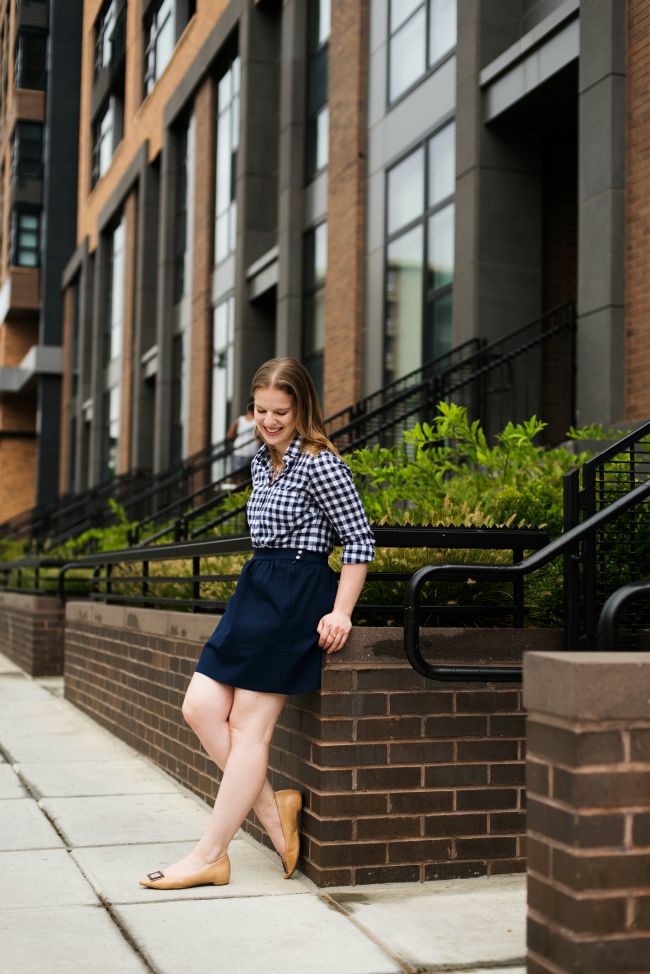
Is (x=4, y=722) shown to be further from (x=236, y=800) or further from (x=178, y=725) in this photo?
(x=236, y=800)

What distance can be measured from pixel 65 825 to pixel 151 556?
2775 millimetres

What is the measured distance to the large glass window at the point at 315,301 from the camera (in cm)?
1889

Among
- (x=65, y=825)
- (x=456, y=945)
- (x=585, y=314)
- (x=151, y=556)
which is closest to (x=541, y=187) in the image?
(x=585, y=314)

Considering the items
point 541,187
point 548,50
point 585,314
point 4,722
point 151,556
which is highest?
point 548,50

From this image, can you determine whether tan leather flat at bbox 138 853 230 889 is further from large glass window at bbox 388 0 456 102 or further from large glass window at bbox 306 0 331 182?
large glass window at bbox 306 0 331 182

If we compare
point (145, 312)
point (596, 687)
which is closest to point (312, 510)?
point (596, 687)

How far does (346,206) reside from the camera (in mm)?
17203

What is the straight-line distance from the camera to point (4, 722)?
10555 millimetres

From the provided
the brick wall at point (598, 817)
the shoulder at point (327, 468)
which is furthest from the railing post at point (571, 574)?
the brick wall at point (598, 817)

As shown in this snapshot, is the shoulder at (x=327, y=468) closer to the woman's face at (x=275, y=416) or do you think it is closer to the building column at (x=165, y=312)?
the woman's face at (x=275, y=416)

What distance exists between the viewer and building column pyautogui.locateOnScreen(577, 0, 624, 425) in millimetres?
10766

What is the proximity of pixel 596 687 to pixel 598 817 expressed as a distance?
372mm

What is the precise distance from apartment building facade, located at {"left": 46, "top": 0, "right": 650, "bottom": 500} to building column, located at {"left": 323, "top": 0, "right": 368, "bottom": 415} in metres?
0.03

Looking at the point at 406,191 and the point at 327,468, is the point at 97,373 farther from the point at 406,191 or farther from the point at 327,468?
the point at 327,468
